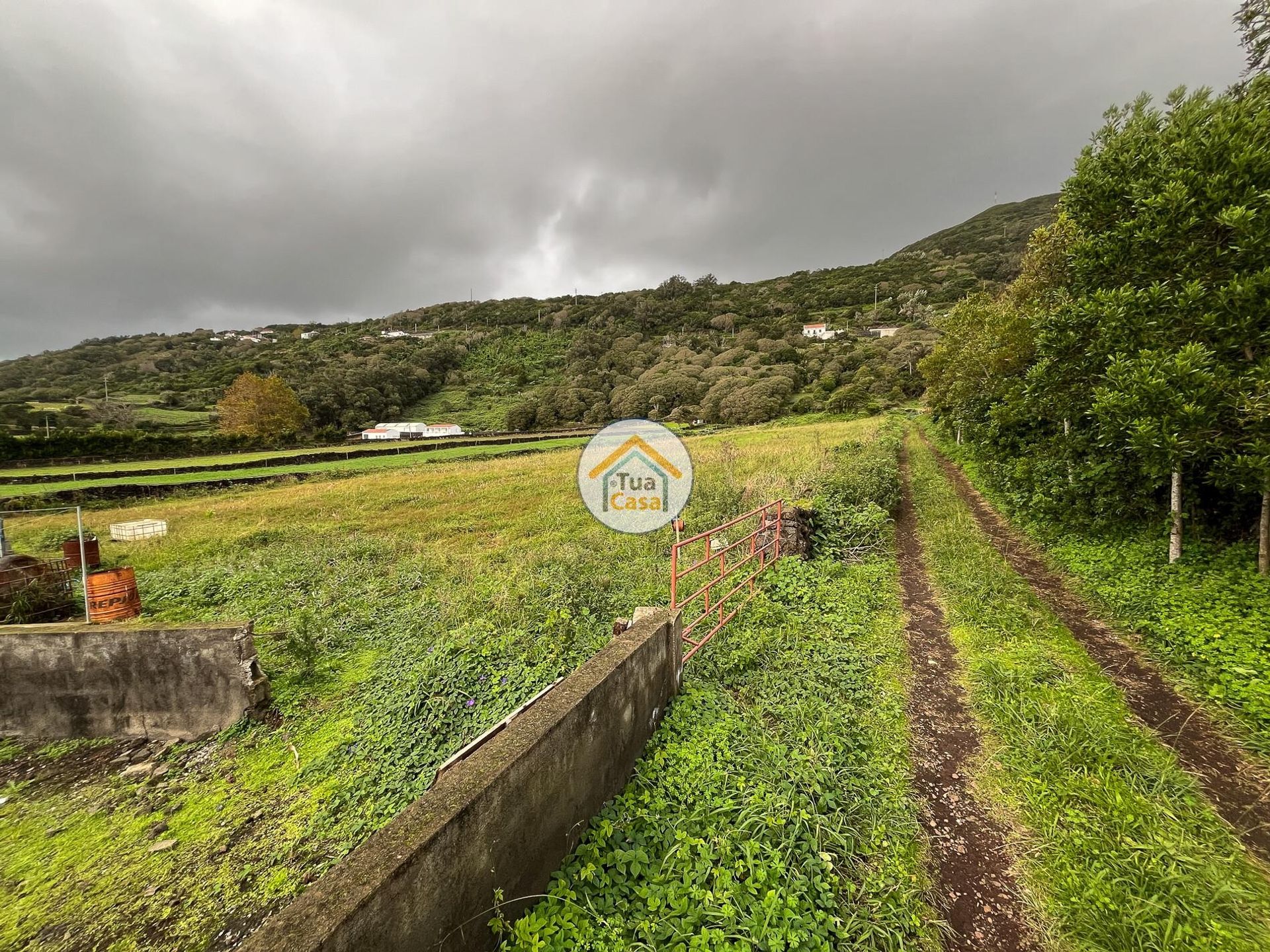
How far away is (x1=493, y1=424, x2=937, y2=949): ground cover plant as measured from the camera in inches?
108

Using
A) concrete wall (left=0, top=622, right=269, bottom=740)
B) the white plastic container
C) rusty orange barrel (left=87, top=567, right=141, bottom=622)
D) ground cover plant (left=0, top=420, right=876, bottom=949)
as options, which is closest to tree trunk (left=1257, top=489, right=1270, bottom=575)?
ground cover plant (left=0, top=420, right=876, bottom=949)

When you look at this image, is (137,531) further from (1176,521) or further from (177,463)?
(177,463)

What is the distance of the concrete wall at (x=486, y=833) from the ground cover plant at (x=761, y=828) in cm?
21

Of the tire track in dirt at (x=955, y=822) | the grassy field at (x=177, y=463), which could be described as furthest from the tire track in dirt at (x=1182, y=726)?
the grassy field at (x=177, y=463)

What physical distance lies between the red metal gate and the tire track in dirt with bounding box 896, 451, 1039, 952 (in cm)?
233

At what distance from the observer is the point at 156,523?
1470 cm

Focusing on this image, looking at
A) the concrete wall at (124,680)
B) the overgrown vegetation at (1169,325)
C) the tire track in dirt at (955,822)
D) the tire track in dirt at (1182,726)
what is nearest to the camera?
the tire track in dirt at (955,822)

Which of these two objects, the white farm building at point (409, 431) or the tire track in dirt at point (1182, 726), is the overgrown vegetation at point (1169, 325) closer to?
the tire track in dirt at point (1182, 726)

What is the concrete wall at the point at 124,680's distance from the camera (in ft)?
17.6

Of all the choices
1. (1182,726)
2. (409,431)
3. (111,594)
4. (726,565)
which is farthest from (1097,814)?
(409,431)

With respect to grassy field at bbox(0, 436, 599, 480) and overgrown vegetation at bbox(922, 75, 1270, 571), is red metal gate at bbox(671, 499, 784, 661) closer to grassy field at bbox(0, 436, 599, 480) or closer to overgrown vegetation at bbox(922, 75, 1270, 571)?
overgrown vegetation at bbox(922, 75, 1270, 571)

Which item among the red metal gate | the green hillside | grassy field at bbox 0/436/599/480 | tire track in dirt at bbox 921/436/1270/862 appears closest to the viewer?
tire track in dirt at bbox 921/436/1270/862

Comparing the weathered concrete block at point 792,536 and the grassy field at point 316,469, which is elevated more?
the grassy field at point 316,469

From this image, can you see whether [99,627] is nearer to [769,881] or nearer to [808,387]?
[769,881]
